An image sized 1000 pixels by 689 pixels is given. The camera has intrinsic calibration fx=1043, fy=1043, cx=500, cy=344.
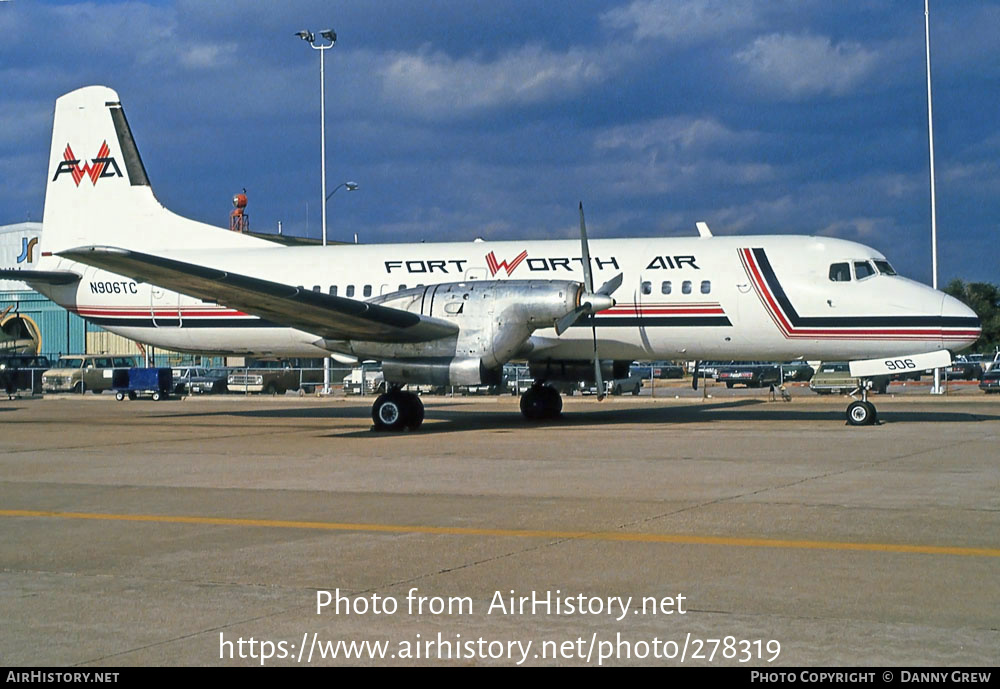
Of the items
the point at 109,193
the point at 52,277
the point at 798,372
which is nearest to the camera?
the point at 52,277

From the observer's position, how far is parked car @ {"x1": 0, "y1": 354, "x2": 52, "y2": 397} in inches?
1788

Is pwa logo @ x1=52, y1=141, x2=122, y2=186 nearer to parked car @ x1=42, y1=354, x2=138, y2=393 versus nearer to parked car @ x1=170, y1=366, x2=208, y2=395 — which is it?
parked car @ x1=42, y1=354, x2=138, y2=393

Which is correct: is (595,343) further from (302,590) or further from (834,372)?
(834,372)

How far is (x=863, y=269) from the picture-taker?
2094cm

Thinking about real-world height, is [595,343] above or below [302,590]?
above

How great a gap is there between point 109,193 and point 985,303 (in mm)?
63796

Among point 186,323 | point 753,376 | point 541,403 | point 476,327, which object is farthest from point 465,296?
point 753,376

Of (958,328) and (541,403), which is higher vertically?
A: (958,328)

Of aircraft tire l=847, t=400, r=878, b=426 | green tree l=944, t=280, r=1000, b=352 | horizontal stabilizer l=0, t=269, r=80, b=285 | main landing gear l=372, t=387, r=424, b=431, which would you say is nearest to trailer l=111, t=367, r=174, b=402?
horizontal stabilizer l=0, t=269, r=80, b=285

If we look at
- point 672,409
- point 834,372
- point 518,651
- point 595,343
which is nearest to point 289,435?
point 595,343

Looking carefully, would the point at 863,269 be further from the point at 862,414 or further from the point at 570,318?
the point at 570,318

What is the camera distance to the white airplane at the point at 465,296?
19.8 meters

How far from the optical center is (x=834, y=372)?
41.3 m
